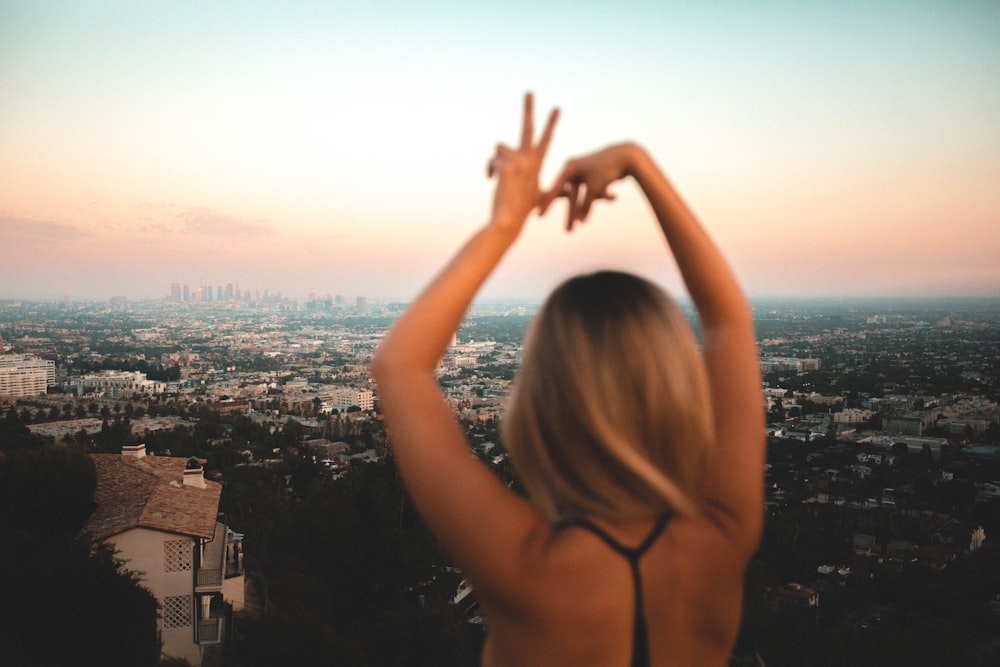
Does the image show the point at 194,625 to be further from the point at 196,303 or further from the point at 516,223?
the point at 196,303

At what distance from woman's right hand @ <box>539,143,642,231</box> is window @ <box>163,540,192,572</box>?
726cm

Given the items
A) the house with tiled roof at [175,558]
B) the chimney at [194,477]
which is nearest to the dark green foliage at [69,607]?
the house with tiled roof at [175,558]

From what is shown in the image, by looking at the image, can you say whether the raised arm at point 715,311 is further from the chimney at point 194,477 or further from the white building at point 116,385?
the white building at point 116,385

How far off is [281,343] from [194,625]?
5404cm

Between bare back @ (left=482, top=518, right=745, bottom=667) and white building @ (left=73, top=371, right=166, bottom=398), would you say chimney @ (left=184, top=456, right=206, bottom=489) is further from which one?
white building @ (left=73, top=371, right=166, bottom=398)

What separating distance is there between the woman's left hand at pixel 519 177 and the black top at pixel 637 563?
0.90 feet

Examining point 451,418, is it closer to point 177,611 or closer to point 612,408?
point 612,408

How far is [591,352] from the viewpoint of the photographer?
1.97 ft

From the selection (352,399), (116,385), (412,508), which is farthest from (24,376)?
(412,508)

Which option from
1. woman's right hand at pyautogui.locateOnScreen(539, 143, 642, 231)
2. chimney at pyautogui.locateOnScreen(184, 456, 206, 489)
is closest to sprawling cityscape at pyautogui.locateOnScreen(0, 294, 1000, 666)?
chimney at pyautogui.locateOnScreen(184, 456, 206, 489)

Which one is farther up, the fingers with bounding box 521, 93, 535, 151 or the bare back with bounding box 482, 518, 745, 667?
the fingers with bounding box 521, 93, 535, 151

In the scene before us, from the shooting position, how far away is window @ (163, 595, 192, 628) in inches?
274

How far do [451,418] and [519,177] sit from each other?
0.24 metres

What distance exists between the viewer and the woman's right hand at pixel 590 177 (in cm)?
73
